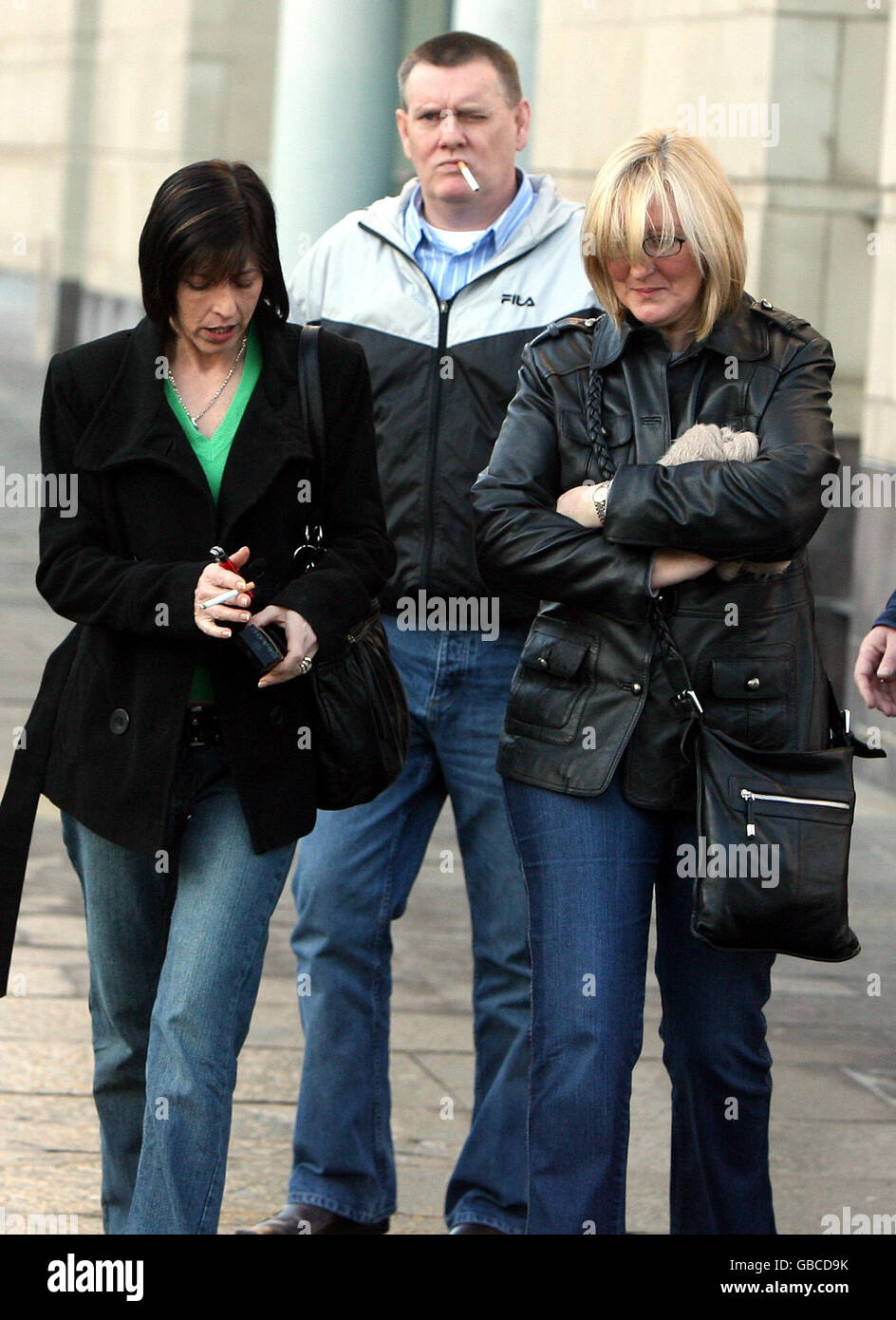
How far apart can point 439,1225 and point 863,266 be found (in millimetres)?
6813

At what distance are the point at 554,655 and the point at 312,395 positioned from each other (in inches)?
24.4

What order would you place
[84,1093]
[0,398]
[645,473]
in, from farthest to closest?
[0,398] < [84,1093] < [645,473]

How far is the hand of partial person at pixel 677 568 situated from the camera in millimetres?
3717

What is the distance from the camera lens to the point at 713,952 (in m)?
3.84

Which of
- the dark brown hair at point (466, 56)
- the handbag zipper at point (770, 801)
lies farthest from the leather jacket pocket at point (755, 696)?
the dark brown hair at point (466, 56)

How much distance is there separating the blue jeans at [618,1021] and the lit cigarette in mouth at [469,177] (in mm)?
1468

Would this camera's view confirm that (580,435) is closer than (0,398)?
Yes

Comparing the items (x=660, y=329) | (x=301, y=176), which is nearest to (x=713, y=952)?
(x=660, y=329)

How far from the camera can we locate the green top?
149 inches

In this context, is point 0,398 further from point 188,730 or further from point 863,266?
point 188,730

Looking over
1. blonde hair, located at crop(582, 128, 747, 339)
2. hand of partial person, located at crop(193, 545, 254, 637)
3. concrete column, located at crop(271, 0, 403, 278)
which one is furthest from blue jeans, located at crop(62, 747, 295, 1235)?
concrete column, located at crop(271, 0, 403, 278)

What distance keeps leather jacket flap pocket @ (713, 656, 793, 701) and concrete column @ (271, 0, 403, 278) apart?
5130 millimetres

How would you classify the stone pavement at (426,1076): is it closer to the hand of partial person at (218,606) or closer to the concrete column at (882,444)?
the hand of partial person at (218,606)

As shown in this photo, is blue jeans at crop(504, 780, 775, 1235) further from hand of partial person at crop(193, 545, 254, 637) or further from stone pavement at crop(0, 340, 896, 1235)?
stone pavement at crop(0, 340, 896, 1235)
